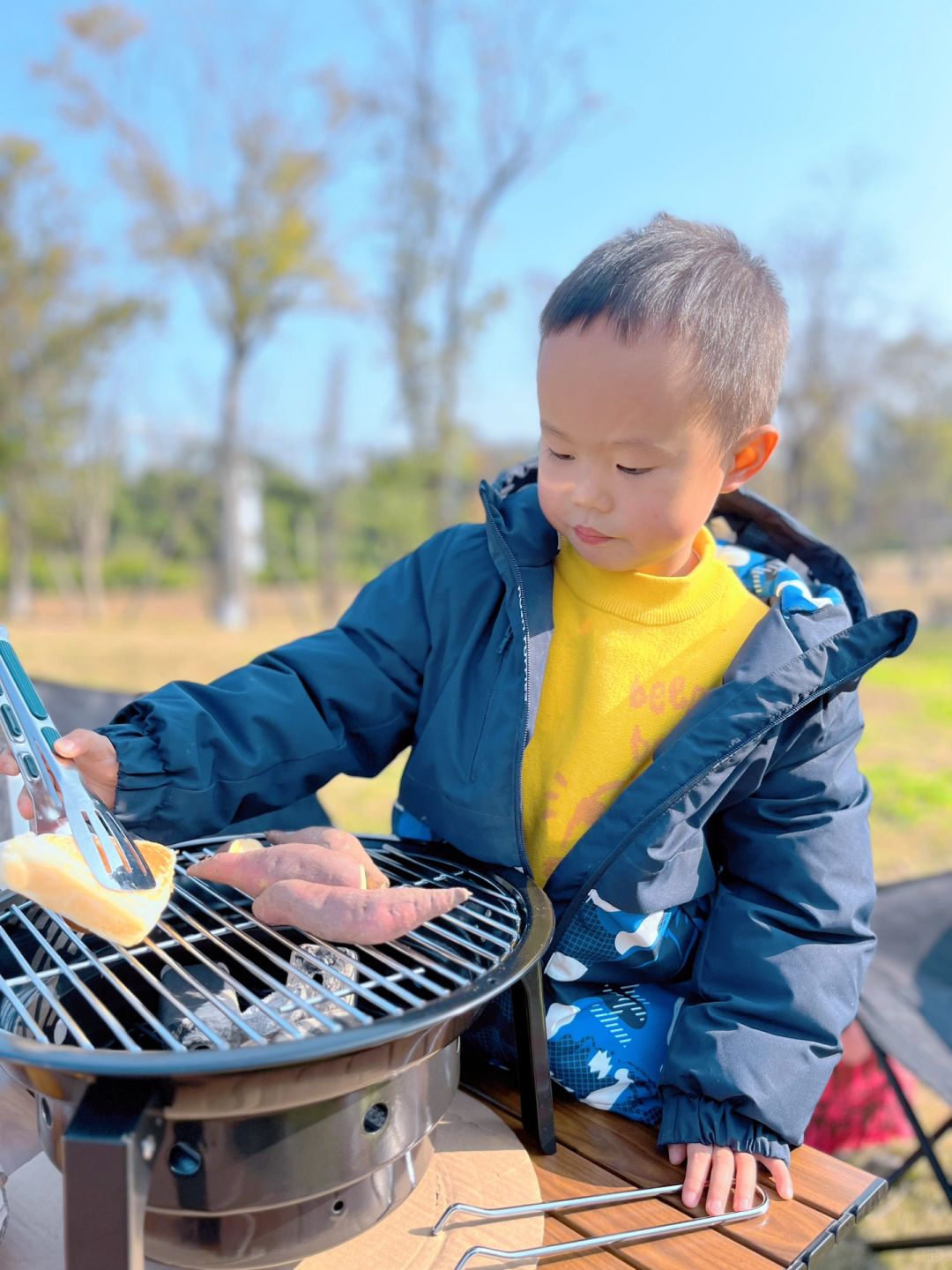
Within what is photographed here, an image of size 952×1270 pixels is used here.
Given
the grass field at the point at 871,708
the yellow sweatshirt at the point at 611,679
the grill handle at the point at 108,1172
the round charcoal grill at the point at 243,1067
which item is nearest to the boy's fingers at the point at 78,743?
the round charcoal grill at the point at 243,1067

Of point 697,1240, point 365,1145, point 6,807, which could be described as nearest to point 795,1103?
point 697,1240

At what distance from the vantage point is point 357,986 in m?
1.09

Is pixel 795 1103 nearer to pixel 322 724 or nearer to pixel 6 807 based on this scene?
pixel 322 724

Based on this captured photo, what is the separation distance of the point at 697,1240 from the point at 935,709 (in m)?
7.43

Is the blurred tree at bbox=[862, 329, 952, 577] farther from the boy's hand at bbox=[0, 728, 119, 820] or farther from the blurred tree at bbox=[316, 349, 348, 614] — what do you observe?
the boy's hand at bbox=[0, 728, 119, 820]

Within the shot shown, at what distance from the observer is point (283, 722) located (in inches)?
64.7

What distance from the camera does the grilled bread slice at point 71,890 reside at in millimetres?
1027

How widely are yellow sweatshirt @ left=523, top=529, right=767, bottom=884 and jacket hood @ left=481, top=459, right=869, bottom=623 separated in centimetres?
10

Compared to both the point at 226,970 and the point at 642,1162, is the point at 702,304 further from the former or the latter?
the point at 642,1162

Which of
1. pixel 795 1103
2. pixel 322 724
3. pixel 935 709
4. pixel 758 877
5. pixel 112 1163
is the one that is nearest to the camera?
pixel 112 1163

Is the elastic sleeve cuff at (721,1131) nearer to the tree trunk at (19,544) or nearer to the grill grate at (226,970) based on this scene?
the grill grate at (226,970)

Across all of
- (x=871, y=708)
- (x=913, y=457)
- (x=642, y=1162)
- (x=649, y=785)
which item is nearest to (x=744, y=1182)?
(x=642, y=1162)

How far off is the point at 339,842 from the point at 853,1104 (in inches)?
76.9

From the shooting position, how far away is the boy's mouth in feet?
5.01
